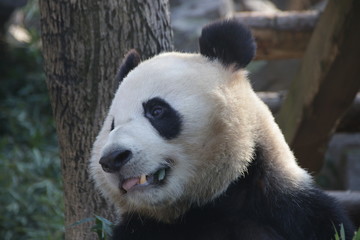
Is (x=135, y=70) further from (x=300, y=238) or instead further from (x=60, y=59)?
(x=300, y=238)

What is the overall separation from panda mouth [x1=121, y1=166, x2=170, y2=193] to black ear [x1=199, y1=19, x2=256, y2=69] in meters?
0.62

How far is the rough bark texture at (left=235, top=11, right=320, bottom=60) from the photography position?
5.23m

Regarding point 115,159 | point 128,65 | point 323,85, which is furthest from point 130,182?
point 323,85

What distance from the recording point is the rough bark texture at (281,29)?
523 cm

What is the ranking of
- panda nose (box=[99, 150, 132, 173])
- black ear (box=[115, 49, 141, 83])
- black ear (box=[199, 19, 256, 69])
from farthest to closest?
black ear (box=[115, 49, 141, 83]), black ear (box=[199, 19, 256, 69]), panda nose (box=[99, 150, 132, 173])

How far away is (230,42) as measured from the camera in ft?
9.58

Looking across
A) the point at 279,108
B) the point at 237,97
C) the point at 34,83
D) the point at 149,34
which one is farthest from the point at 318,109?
the point at 34,83

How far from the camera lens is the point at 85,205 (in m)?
3.53

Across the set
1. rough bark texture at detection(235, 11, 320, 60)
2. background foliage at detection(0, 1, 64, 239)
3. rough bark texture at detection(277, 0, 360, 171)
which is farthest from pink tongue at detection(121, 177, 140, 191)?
background foliage at detection(0, 1, 64, 239)

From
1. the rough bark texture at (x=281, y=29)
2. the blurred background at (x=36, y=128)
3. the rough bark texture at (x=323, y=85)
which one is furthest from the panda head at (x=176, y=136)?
the blurred background at (x=36, y=128)

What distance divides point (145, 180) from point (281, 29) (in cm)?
300

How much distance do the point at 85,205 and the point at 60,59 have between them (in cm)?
82

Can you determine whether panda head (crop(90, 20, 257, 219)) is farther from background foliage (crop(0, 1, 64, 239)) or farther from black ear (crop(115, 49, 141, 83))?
background foliage (crop(0, 1, 64, 239))

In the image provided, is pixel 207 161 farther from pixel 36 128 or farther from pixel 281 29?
pixel 36 128
